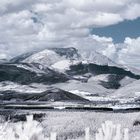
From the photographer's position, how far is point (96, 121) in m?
194

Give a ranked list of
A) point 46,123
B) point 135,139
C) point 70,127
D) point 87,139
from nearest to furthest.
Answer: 1. point 87,139
2. point 135,139
3. point 70,127
4. point 46,123

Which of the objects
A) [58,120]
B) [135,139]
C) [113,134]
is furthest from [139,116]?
[113,134]

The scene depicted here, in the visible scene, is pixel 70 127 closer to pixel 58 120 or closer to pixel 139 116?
pixel 58 120

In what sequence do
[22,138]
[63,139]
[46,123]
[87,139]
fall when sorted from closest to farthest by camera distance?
1. [22,138]
2. [87,139]
3. [63,139]
4. [46,123]

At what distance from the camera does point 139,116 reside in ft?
648

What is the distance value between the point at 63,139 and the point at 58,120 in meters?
70.2

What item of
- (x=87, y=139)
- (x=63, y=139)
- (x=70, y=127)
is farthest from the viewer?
(x=70, y=127)

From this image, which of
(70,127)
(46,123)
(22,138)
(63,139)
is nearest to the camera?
(22,138)

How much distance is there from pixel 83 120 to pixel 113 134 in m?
169

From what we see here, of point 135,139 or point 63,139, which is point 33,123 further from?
point 63,139

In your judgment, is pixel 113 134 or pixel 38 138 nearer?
pixel 38 138

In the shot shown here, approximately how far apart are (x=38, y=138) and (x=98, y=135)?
3.96m

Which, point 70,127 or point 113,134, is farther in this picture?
point 70,127

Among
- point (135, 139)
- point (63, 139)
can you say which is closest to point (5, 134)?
point (135, 139)
